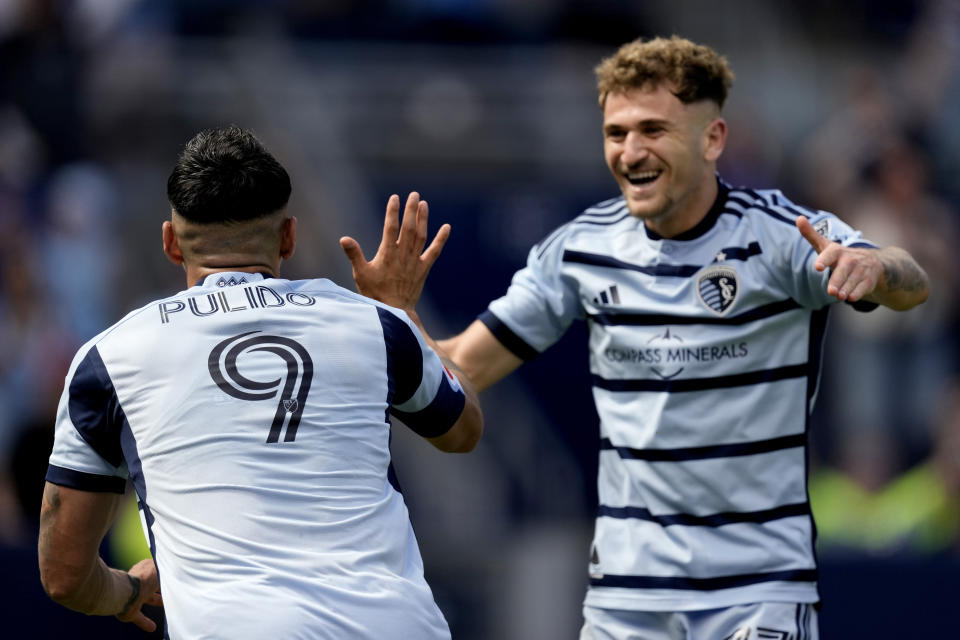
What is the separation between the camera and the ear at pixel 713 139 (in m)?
4.75

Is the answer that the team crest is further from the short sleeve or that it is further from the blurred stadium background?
the blurred stadium background

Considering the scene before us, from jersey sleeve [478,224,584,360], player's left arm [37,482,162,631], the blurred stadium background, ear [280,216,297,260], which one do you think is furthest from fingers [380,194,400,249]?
the blurred stadium background

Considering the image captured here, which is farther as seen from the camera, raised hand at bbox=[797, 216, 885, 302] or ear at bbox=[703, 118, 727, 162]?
ear at bbox=[703, 118, 727, 162]

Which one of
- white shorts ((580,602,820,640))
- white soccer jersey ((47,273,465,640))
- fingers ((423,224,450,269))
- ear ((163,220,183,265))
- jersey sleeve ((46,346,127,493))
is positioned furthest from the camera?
white shorts ((580,602,820,640))

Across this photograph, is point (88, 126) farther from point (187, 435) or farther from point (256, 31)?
point (187, 435)

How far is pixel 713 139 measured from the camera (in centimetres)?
480

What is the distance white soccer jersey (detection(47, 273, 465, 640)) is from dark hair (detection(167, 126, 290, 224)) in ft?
0.55

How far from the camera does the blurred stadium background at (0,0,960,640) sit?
9109 millimetres

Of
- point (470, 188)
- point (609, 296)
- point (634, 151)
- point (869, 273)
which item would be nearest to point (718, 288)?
point (609, 296)

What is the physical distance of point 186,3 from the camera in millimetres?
11586

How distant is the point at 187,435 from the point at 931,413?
7420mm

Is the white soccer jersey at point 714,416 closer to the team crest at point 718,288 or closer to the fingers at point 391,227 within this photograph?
the team crest at point 718,288

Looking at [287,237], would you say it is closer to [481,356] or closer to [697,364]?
[481,356]

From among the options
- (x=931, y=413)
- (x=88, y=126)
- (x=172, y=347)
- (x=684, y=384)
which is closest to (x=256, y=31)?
(x=88, y=126)
